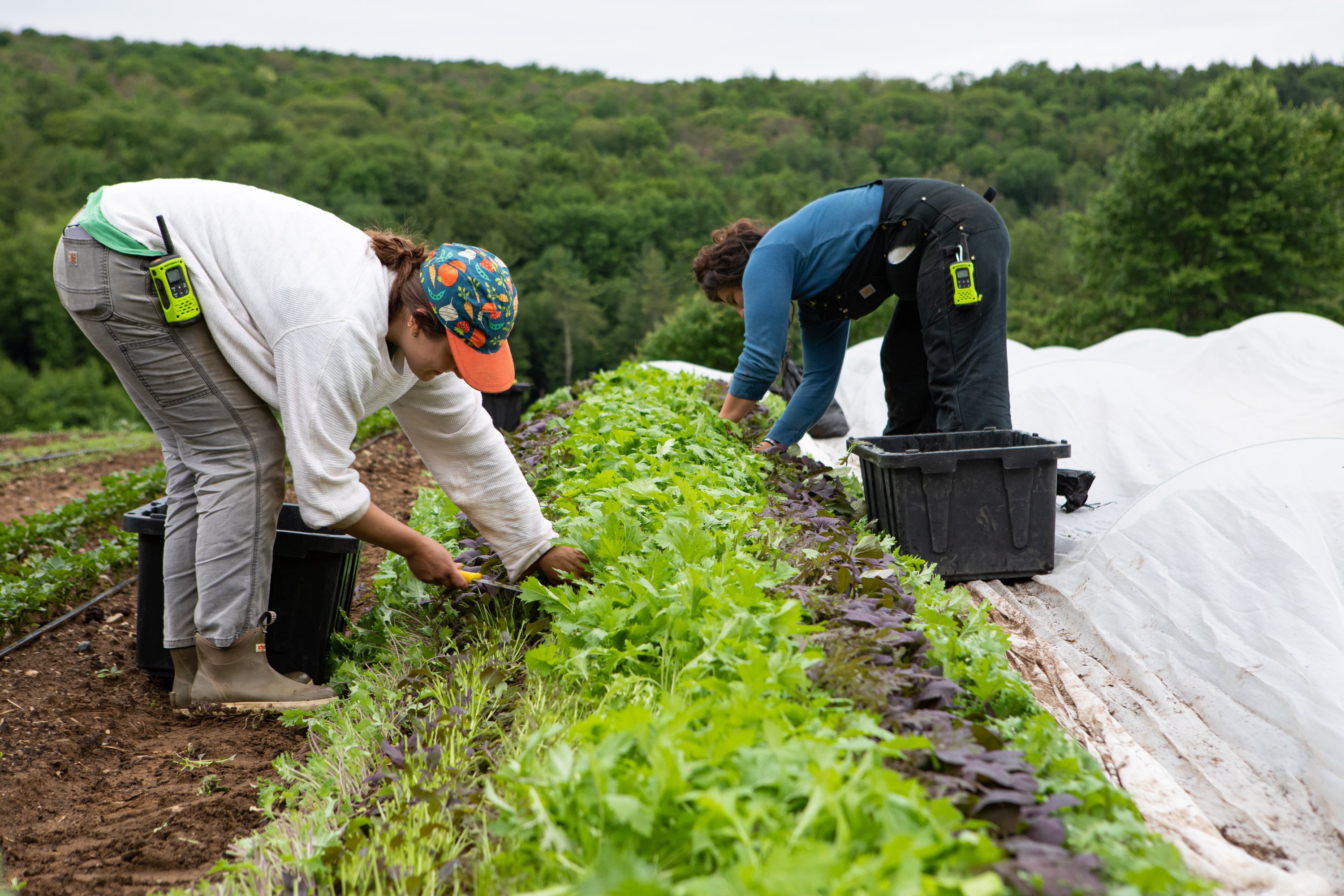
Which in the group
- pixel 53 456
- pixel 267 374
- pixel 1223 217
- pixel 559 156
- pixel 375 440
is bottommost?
pixel 53 456

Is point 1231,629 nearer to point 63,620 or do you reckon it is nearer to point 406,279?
point 406,279

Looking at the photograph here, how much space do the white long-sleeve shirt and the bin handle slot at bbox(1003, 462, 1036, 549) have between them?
1.79 meters

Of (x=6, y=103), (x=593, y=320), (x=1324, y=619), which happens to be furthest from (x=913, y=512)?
(x=6, y=103)

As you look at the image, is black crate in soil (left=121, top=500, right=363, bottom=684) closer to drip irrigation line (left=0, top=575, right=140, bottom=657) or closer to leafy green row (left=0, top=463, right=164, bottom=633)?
drip irrigation line (left=0, top=575, right=140, bottom=657)

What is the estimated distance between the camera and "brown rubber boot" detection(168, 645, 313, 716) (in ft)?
9.27

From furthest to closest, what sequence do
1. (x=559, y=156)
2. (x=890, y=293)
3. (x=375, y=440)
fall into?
(x=559, y=156), (x=375, y=440), (x=890, y=293)

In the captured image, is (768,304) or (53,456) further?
(53,456)

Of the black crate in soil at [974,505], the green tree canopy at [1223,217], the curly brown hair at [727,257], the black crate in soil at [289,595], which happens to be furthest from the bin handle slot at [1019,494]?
the green tree canopy at [1223,217]

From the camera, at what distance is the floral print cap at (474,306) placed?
2352 millimetres

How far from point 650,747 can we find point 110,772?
187cm

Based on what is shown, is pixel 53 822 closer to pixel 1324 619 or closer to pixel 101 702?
pixel 101 702

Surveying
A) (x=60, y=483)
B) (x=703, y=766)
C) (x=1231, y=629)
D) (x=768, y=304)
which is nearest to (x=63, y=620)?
(x=768, y=304)

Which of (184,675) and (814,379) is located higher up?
(814,379)

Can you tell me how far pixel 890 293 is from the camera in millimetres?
4238
